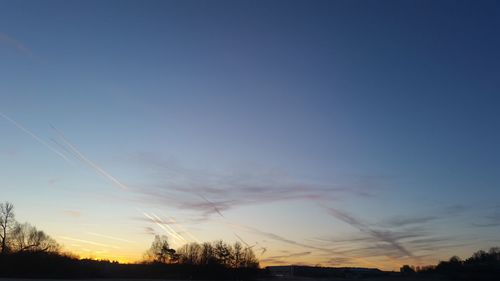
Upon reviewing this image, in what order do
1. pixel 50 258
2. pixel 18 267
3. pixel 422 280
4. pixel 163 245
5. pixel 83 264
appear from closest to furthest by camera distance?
pixel 18 267 < pixel 50 258 < pixel 83 264 < pixel 422 280 < pixel 163 245

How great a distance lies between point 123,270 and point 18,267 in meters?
41.4

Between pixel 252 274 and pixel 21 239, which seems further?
pixel 252 274

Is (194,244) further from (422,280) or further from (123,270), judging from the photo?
(422,280)

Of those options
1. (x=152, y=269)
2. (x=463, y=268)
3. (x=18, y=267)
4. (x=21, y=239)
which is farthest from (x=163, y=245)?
(x=463, y=268)

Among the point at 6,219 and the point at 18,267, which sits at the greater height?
the point at 6,219

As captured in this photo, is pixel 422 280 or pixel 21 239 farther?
pixel 422 280

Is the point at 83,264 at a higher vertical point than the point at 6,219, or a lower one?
lower

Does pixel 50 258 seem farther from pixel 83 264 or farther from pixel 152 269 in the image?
pixel 152 269

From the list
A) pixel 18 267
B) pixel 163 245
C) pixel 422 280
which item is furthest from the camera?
pixel 163 245

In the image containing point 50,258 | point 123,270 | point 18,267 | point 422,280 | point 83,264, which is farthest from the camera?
point 422,280

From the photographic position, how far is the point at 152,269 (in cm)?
15025

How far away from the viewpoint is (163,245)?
625 feet

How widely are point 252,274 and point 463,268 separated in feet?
284

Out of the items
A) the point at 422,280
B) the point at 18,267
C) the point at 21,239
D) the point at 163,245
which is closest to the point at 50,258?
the point at 18,267
